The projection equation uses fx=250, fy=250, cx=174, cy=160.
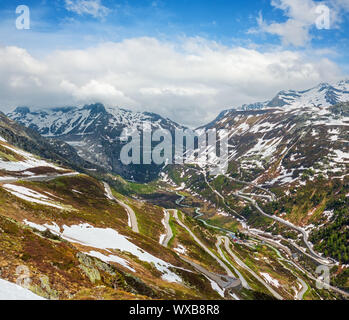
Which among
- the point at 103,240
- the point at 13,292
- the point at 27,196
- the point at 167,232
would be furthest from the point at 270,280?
the point at 13,292

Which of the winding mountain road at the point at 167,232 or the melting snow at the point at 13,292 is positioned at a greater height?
the melting snow at the point at 13,292

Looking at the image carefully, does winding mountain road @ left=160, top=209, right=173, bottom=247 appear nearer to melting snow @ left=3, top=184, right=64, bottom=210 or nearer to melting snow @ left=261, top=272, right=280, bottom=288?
melting snow @ left=3, top=184, right=64, bottom=210

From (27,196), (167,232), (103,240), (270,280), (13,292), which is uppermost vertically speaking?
(13,292)

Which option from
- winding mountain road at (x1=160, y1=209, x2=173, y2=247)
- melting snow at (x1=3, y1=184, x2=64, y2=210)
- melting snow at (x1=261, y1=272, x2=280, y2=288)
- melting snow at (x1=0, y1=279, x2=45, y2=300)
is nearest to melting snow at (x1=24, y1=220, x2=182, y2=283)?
melting snow at (x1=3, y1=184, x2=64, y2=210)

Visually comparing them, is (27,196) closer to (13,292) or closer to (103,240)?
(103,240)

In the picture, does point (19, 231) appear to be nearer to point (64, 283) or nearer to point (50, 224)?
point (64, 283)

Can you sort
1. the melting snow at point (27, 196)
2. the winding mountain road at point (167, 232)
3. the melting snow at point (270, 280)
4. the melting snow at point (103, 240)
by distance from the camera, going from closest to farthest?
the melting snow at point (103, 240) → the melting snow at point (27, 196) → the winding mountain road at point (167, 232) → the melting snow at point (270, 280)

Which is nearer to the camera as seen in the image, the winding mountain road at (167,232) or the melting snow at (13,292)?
the melting snow at (13,292)

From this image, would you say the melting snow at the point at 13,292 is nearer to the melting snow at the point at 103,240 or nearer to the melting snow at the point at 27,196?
the melting snow at the point at 103,240

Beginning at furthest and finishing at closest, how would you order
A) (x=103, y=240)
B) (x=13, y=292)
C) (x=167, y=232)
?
(x=167, y=232) < (x=103, y=240) < (x=13, y=292)

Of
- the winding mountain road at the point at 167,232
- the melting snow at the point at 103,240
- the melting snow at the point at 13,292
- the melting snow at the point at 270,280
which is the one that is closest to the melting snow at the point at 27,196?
the melting snow at the point at 103,240

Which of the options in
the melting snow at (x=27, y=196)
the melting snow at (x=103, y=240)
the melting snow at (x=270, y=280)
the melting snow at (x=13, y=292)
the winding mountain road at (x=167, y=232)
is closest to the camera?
the melting snow at (x=13, y=292)
